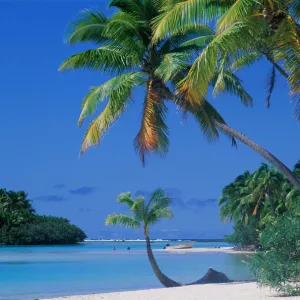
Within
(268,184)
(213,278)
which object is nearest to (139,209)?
(213,278)

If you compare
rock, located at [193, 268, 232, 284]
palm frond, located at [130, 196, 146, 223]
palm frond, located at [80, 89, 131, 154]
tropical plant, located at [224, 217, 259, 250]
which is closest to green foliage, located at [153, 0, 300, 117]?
palm frond, located at [80, 89, 131, 154]

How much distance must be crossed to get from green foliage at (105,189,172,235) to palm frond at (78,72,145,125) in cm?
742

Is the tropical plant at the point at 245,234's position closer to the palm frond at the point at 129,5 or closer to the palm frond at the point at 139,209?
the palm frond at the point at 139,209

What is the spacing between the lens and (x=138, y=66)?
53.9ft

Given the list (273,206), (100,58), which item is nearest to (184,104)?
(100,58)

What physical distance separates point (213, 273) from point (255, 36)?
1104 cm

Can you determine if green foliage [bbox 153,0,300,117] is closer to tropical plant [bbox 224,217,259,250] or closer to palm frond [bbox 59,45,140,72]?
palm frond [bbox 59,45,140,72]

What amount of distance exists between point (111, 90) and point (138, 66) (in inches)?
47.4

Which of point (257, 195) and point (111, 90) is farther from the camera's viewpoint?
point (257, 195)

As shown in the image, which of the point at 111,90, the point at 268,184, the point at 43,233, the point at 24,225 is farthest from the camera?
the point at 43,233

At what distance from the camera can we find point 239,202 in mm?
62500

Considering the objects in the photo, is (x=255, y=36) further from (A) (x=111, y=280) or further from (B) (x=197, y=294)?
(A) (x=111, y=280)

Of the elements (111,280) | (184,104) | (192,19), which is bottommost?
(111,280)

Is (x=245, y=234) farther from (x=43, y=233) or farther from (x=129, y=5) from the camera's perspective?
(x=129, y=5)
